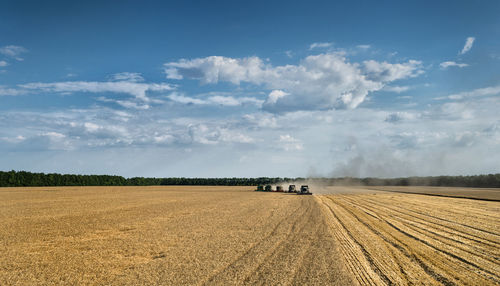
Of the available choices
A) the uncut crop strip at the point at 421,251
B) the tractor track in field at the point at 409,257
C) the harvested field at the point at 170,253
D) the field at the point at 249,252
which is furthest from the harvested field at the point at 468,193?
the harvested field at the point at 170,253

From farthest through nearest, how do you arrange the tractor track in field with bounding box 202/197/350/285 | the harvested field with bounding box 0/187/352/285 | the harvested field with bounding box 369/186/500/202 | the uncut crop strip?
the harvested field with bounding box 369/186/500/202
the uncut crop strip
the harvested field with bounding box 0/187/352/285
the tractor track in field with bounding box 202/197/350/285

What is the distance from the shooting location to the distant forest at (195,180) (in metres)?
84.3

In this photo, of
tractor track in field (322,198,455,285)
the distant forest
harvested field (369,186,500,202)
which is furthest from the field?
the distant forest

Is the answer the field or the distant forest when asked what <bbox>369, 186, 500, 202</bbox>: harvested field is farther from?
the field

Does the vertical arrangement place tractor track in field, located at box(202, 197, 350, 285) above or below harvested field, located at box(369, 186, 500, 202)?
above

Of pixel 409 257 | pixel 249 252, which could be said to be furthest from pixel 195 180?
A: pixel 409 257

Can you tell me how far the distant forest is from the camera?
277ft

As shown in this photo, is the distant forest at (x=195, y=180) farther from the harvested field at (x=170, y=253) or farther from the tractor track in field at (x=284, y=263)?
the tractor track in field at (x=284, y=263)

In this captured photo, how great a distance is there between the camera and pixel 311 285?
31.3ft

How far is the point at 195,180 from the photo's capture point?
479 feet

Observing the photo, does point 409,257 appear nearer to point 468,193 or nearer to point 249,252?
point 249,252

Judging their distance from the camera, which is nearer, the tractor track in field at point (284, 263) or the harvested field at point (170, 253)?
the tractor track in field at point (284, 263)

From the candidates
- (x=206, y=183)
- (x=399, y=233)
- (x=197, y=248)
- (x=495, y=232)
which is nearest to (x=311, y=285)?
(x=197, y=248)

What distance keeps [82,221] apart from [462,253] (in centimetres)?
2203
